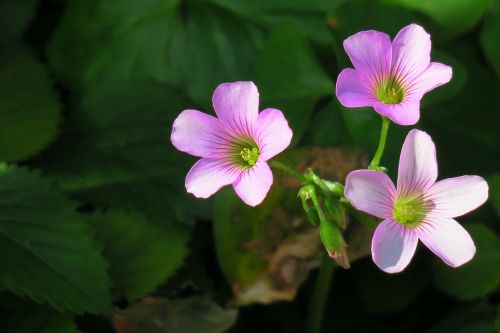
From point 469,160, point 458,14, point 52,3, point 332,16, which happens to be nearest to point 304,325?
point 469,160

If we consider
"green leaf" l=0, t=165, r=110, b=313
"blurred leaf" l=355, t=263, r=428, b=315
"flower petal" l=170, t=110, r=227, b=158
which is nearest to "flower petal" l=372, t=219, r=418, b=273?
"flower petal" l=170, t=110, r=227, b=158

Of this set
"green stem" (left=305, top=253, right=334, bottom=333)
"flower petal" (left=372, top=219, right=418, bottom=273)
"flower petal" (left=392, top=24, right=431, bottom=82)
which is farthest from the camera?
"green stem" (left=305, top=253, right=334, bottom=333)

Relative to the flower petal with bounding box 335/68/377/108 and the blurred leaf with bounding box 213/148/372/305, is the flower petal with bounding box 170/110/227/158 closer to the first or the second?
the flower petal with bounding box 335/68/377/108

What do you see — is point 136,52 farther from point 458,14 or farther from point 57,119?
point 458,14

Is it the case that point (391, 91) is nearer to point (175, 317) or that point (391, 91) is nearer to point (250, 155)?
point (250, 155)

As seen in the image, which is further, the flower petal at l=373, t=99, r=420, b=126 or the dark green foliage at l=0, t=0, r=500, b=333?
the dark green foliage at l=0, t=0, r=500, b=333

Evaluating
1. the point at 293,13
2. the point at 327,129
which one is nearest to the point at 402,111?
the point at 327,129
